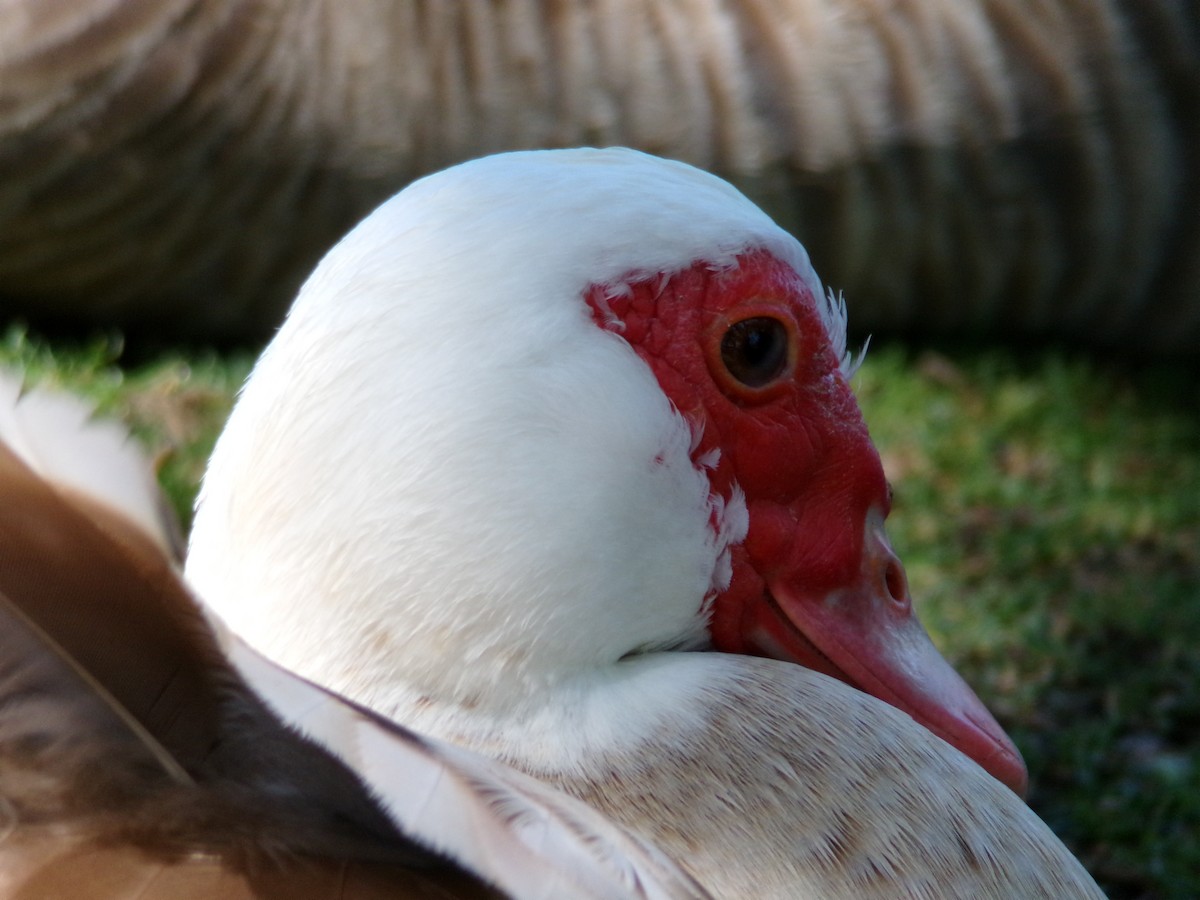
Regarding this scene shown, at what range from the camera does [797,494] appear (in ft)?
4.75

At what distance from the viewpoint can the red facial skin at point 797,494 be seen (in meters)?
1.34

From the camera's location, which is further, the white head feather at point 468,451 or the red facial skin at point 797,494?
the red facial skin at point 797,494

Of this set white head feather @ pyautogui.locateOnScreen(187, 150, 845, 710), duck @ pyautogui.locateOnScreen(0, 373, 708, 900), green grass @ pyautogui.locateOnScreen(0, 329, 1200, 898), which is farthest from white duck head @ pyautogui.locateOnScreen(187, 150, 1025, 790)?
green grass @ pyautogui.locateOnScreen(0, 329, 1200, 898)

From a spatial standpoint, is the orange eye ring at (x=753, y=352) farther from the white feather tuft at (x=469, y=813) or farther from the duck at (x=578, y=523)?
the white feather tuft at (x=469, y=813)

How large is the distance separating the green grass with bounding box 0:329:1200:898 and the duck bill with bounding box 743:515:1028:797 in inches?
32.9

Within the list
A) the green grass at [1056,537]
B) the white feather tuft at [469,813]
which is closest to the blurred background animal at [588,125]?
the green grass at [1056,537]

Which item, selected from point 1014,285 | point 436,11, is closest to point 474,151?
point 436,11

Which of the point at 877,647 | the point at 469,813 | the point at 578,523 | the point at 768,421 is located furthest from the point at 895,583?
the point at 469,813

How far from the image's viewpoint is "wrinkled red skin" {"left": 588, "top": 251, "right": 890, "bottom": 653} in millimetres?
1333

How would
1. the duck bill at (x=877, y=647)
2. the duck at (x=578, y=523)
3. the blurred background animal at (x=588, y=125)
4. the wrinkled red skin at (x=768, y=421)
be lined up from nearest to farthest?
the duck at (x=578, y=523)
the wrinkled red skin at (x=768, y=421)
the duck bill at (x=877, y=647)
the blurred background animal at (x=588, y=125)

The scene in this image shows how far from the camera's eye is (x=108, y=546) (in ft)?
3.73

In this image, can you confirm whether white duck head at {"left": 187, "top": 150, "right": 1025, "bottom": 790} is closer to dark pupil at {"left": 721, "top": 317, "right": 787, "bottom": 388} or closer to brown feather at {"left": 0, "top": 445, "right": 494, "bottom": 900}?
dark pupil at {"left": 721, "top": 317, "right": 787, "bottom": 388}

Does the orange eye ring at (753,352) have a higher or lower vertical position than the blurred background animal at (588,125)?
higher

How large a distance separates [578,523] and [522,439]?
83mm
